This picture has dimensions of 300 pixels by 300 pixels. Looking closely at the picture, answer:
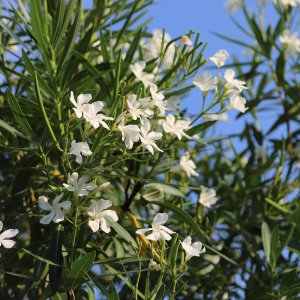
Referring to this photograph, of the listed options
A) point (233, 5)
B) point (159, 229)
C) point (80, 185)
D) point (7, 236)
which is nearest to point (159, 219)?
point (159, 229)

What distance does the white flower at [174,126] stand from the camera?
144cm

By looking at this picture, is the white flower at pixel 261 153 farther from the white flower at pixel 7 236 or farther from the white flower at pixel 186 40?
the white flower at pixel 7 236

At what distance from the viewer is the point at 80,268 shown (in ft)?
3.82

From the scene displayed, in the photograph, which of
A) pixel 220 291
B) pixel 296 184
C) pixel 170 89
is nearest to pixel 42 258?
pixel 170 89

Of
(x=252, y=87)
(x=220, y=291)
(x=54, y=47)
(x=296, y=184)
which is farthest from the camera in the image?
(x=252, y=87)

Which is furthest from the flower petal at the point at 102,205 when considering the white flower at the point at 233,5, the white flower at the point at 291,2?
the white flower at the point at 233,5

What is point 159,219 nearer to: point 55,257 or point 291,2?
point 55,257

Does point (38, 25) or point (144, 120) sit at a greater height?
point (38, 25)

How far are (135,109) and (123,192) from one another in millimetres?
423

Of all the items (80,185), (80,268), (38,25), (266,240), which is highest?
(38,25)

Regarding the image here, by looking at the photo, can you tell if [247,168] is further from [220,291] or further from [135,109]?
[135,109]

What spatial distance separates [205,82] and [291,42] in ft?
2.32

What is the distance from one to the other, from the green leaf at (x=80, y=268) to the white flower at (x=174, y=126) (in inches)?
14.6

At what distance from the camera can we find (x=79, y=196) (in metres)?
1.22
